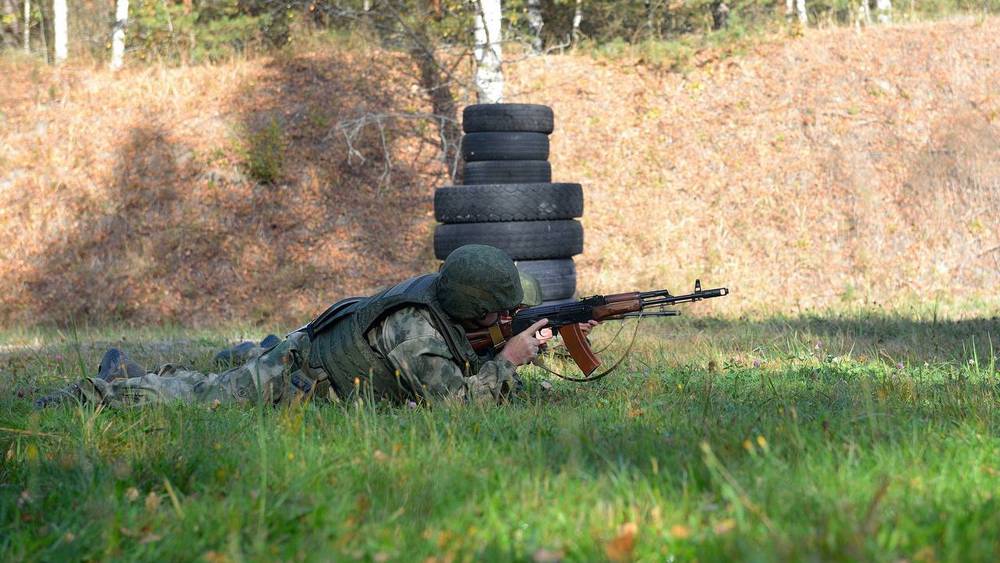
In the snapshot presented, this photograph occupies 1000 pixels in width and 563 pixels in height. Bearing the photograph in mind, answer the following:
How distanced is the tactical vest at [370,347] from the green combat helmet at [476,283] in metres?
0.11

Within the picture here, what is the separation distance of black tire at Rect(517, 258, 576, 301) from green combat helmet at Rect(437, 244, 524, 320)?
4.48 metres

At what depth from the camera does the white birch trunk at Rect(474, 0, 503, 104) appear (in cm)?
1544

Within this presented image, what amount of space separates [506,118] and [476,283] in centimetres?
593

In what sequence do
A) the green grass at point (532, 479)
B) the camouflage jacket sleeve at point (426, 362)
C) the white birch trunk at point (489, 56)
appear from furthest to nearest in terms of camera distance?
the white birch trunk at point (489, 56) → the camouflage jacket sleeve at point (426, 362) → the green grass at point (532, 479)

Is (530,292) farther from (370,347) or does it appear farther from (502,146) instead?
(502,146)

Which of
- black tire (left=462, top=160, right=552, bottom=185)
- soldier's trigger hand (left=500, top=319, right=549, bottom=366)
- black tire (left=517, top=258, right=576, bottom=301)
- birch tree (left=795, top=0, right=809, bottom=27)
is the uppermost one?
birch tree (left=795, top=0, right=809, bottom=27)

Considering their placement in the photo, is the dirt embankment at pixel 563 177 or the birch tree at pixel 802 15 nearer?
the dirt embankment at pixel 563 177

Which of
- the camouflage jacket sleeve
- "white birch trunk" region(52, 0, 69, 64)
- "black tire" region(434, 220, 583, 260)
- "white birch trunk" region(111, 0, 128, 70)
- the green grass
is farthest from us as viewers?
"white birch trunk" region(52, 0, 69, 64)

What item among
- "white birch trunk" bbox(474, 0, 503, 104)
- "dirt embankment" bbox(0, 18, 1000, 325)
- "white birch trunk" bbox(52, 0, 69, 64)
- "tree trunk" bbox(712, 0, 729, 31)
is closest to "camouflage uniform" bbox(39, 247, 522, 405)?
"dirt embankment" bbox(0, 18, 1000, 325)

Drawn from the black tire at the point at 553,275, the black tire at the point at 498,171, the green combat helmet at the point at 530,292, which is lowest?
the black tire at the point at 553,275

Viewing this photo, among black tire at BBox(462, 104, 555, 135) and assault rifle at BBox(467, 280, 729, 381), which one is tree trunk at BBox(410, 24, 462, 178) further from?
assault rifle at BBox(467, 280, 729, 381)

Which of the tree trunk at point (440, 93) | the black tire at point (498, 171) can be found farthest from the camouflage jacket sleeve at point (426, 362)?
the tree trunk at point (440, 93)

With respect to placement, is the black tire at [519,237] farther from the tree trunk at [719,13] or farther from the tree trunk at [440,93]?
the tree trunk at [719,13]

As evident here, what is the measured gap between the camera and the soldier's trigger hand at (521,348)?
5.82 meters
